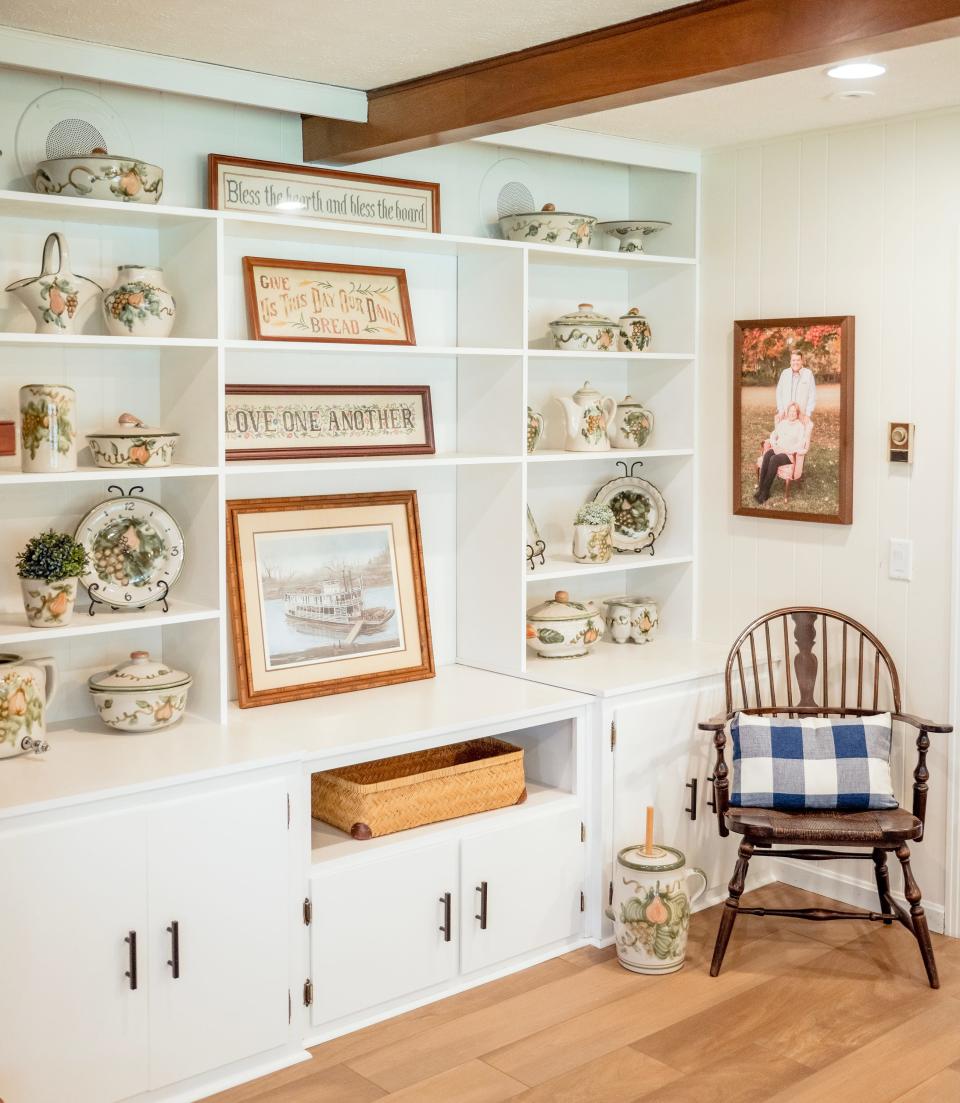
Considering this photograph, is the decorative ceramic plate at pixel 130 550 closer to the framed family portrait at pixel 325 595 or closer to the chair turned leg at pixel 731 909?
the framed family portrait at pixel 325 595

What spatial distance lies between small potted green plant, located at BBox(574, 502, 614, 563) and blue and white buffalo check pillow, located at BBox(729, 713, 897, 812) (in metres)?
0.74

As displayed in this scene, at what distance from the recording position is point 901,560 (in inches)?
146

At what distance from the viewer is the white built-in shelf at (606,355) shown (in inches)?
148

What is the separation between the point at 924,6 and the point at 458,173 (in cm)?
190

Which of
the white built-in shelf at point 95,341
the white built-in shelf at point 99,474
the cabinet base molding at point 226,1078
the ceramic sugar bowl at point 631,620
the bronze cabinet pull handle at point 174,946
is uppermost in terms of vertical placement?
the white built-in shelf at point 95,341

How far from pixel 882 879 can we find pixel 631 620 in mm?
1113

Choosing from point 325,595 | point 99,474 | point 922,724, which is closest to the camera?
point 99,474

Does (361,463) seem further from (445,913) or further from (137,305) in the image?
(445,913)

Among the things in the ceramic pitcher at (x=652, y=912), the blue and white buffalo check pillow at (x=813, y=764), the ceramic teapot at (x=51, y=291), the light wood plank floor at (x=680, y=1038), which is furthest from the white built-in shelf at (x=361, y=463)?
the light wood plank floor at (x=680, y=1038)

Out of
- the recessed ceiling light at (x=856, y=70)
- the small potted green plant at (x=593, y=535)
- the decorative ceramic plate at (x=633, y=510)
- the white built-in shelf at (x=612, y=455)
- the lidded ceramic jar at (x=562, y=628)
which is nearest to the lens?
the recessed ceiling light at (x=856, y=70)

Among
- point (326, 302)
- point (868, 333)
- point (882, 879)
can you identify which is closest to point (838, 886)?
point (882, 879)

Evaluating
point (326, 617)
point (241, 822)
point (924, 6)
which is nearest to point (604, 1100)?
point (241, 822)

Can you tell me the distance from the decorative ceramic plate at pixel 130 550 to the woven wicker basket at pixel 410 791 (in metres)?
0.68

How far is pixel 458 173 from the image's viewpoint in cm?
380
